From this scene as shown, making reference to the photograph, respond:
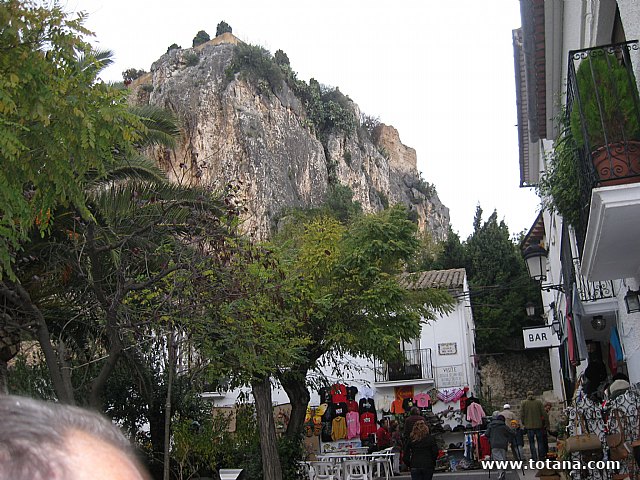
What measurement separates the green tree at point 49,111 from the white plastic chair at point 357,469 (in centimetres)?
993

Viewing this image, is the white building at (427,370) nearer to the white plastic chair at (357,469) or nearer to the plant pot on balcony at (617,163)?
the white plastic chair at (357,469)

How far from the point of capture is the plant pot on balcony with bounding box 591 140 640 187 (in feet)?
19.3

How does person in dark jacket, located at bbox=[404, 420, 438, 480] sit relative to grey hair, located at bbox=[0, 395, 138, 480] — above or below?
below

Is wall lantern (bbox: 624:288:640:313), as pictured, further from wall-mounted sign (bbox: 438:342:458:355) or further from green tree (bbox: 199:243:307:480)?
wall-mounted sign (bbox: 438:342:458:355)

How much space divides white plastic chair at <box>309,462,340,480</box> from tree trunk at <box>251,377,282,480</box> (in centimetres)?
72

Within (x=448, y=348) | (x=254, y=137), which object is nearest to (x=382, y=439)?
(x=448, y=348)

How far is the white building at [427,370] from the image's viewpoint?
84.1ft

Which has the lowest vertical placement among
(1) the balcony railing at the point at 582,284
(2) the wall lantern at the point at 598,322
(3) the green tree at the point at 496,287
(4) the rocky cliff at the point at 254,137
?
(2) the wall lantern at the point at 598,322

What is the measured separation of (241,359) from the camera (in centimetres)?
1152

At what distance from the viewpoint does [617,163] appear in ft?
19.7

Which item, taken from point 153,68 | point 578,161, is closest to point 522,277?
point 578,161

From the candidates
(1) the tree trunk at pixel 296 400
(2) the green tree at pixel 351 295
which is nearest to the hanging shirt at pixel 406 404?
(2) the green tree at pixel 351 295

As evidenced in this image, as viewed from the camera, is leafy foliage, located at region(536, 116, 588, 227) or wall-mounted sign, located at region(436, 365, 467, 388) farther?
wall-mounted sign, located at region(436, 365, 467, 388)

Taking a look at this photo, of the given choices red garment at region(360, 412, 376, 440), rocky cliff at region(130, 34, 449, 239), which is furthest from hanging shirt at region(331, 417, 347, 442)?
rocky cliff at region(130, 34, 449, 239)
